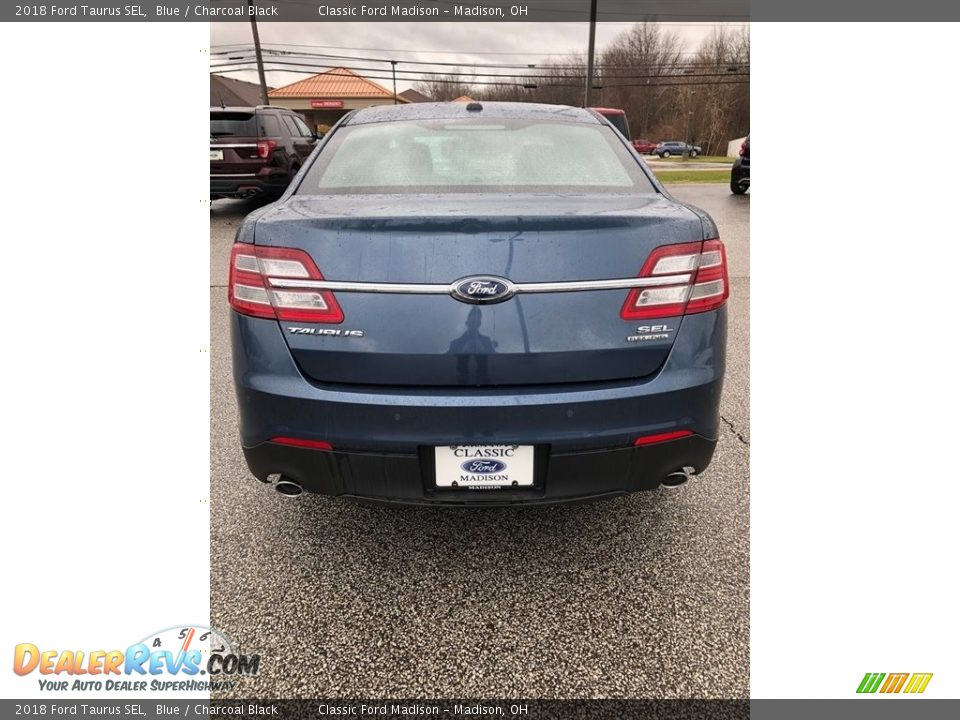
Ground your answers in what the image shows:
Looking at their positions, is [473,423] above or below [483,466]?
above

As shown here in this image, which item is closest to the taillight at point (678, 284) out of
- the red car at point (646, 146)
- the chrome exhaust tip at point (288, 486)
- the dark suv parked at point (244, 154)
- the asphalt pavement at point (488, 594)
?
the asphalt pavement at point (488, 594)

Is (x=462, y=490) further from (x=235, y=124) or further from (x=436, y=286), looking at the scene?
(x=235, y=124)

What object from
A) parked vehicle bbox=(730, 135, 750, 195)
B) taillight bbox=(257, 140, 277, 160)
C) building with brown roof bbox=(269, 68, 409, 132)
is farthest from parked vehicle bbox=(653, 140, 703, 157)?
taillight bbox=(257, 140, 277, 160)

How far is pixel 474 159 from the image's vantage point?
225 cm

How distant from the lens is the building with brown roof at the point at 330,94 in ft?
140

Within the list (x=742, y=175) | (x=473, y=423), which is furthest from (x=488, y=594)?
(x=742, y=175)

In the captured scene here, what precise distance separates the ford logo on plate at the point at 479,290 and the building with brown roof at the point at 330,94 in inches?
1784

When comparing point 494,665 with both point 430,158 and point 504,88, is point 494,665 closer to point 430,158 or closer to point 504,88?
point 430,158

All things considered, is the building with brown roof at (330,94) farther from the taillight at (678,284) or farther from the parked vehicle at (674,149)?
the taillight at (678,284)

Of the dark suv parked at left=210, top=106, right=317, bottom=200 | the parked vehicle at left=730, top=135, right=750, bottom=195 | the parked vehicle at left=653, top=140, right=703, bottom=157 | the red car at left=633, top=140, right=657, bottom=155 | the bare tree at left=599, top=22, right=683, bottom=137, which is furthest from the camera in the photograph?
the red car at left=633, top=140, right=657, bottom=155

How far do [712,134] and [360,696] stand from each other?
5405 cm

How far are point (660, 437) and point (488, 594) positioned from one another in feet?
2.53
